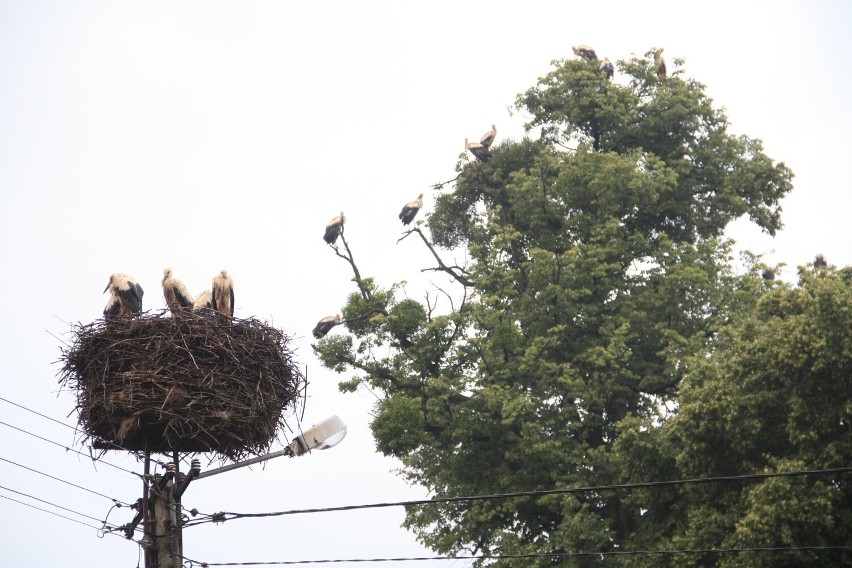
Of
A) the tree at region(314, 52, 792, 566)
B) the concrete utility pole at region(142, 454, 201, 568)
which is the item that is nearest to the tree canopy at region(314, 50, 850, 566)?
the tree at region(314, 52, 792, 566)

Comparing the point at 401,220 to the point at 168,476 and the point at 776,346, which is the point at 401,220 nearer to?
the point at 776,346

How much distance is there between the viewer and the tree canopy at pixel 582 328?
2195 centimetres

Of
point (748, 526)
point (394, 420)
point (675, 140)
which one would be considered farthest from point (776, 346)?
point (675, 140)

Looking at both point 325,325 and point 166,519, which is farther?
point 325,325

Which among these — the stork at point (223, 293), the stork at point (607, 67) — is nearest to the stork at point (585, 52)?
the stork at point (607, 67)

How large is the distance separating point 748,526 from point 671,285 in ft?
22.4

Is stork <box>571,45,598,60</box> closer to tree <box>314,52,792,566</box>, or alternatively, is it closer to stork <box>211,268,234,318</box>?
tree <box>314,52,792,566</box>

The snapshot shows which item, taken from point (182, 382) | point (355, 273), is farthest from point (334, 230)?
point (182, 382)

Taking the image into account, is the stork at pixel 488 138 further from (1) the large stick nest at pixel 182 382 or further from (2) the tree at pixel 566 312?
(1) the large stick nest at pixel 182 382

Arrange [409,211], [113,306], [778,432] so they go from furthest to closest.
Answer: [409,211], [778,432], [113,306]

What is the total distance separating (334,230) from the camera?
27719mm

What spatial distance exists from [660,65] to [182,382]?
1817cm

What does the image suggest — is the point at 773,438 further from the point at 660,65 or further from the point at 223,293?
the point at 660,65

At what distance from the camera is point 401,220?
1144 inches
